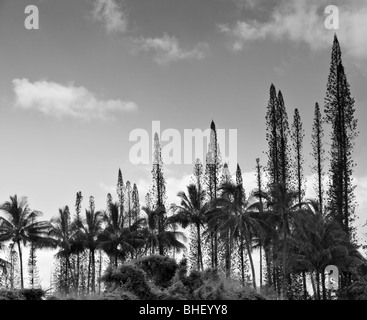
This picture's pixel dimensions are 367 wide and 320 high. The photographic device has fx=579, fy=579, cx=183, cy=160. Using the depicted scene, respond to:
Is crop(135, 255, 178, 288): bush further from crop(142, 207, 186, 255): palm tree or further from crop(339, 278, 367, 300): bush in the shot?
crop(142, 207, 186, 255): palm tree

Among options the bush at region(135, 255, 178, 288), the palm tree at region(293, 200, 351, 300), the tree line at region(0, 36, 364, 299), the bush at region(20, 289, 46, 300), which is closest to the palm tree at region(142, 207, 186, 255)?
the tree line at region(0, 36, 364, 299)

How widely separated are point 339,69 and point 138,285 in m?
22.6

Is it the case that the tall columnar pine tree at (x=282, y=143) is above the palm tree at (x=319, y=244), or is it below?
above

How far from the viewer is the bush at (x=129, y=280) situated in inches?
765

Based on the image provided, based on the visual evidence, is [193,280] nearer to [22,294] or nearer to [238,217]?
[22,294]

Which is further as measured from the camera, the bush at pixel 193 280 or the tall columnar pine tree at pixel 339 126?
the tall columnar pine tree at pixel 339 126

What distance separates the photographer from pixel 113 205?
144ft

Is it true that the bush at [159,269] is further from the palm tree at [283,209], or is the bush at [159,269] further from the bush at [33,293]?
the palm tree at [283,209]

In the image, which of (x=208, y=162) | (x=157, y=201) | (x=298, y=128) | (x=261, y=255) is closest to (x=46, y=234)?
(x=157, y=201)

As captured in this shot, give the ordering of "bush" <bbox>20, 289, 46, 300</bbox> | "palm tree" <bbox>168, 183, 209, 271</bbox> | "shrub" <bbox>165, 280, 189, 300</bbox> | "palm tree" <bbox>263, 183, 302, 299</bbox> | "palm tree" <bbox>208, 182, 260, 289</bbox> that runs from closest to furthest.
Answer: "bush" <bbox>20, 289, 46, 300</bbox>, "shrub" <bbox>165, 280, 189, 300</bbox>, "palm tree" <bbox>263, 183, 302, 299</bbox>, "palm tree" <bbox>208, 182, 260, 289</bbox>, "palm tree" <bbox>168, 183, 209, 271</bbox>

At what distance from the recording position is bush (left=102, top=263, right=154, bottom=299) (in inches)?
765

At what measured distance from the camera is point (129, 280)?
19.8m

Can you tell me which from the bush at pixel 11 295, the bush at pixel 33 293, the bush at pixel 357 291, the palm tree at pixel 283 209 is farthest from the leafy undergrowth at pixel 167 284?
the palm tree at pixel 283 209

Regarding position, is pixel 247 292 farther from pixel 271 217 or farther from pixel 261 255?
pixel 261 255
